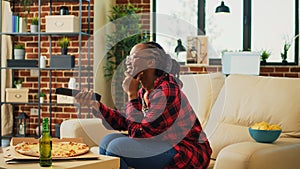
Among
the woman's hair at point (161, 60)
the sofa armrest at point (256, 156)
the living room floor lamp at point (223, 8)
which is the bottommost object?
the sofa armrest at point (256, 156)

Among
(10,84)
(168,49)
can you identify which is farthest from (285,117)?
(10,84)

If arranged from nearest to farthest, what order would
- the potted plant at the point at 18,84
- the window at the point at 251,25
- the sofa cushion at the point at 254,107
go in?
the sofa cushion at the point at 254,107, the window at the point at 251,25, the potted plant at the point at 18,84

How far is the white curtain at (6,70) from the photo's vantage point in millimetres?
5935

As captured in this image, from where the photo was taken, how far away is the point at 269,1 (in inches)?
221

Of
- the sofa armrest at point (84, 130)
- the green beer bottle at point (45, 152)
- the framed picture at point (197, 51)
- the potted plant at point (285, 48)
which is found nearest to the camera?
the green beer bottle at point (45, 152)

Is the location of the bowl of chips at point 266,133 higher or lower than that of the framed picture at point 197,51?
lower

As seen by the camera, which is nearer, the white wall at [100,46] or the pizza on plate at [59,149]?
the pizza on plate at [59,149]

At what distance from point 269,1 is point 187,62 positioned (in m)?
1.10

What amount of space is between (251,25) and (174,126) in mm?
3123

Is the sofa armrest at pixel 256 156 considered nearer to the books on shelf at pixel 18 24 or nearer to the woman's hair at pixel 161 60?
the woman's hair at pixel 161 60

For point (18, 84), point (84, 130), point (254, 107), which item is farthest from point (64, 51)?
point (254, 107)

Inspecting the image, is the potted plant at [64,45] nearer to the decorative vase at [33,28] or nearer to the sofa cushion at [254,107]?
the decorative vase at [33,28]

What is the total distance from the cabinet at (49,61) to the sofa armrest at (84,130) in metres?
1.97

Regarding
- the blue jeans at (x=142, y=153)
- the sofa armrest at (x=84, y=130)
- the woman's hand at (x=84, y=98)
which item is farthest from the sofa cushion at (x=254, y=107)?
the woman's hand at (x=84, y=98)
